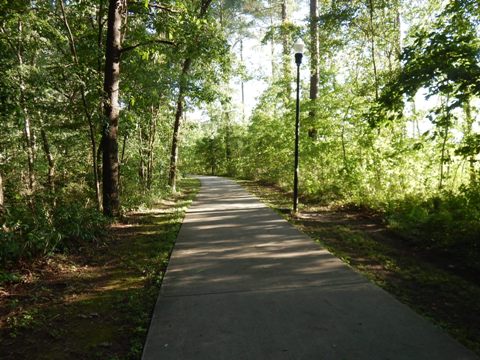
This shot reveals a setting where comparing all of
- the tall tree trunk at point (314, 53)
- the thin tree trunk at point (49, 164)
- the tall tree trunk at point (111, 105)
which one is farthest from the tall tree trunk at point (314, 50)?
the thin tree trunk at point (49, 164)

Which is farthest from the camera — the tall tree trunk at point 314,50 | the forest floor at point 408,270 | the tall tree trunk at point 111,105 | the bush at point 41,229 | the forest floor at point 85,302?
the tall tree trunk at point 314,50

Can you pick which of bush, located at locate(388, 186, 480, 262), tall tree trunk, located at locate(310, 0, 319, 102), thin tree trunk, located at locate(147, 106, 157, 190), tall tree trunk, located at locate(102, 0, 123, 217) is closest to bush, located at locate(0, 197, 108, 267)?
tall tree trunk, located at locate(102, 0, 123, 217)

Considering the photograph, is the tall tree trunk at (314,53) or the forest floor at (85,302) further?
the tall tree trunk at (314,53)

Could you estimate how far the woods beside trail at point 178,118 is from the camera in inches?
200

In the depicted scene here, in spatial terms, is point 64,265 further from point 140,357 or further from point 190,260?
point 140,357

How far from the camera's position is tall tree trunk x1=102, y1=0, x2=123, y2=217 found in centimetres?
727

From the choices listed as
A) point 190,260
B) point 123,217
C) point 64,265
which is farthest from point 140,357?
point 123,217

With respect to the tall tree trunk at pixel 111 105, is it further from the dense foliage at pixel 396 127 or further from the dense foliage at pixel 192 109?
the dense foliage at pixel 396 127

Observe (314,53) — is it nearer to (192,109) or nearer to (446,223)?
(192,109)

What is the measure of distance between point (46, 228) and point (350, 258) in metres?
4.84

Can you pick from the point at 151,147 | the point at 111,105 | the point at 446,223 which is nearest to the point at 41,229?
the point at 111,105

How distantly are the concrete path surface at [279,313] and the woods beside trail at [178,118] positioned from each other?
1906mm

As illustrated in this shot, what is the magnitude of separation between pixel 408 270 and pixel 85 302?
426 cm

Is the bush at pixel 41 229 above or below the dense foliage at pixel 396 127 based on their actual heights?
below
